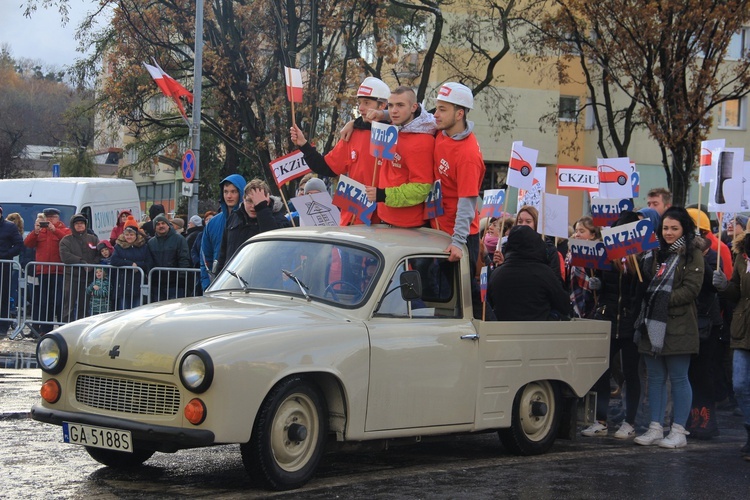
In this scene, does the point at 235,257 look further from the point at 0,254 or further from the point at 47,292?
the point at 0,254

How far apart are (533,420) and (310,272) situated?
2.31 metres

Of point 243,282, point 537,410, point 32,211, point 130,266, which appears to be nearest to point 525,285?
point 537,410

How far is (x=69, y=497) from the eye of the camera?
684cm

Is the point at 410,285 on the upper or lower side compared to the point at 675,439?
upper

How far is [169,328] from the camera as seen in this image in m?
7.05

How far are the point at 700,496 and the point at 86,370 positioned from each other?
4063 millimetres

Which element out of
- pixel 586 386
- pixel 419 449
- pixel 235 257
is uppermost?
pixel 235 257

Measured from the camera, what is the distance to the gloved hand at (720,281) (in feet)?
31.5

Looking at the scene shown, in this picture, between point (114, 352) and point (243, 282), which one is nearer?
point (114, 352)

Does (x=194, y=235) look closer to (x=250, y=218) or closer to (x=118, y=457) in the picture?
(x=250, y=218)

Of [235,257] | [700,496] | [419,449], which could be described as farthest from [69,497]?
[700,496]

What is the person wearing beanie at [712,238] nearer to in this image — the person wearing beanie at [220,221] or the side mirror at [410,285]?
the person wearing beanie at [220,221]

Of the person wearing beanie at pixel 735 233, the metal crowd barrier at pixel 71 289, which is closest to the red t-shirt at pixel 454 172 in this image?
the person wearing beanie at pixel 735 233

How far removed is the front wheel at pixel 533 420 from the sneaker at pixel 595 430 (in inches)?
42.8
